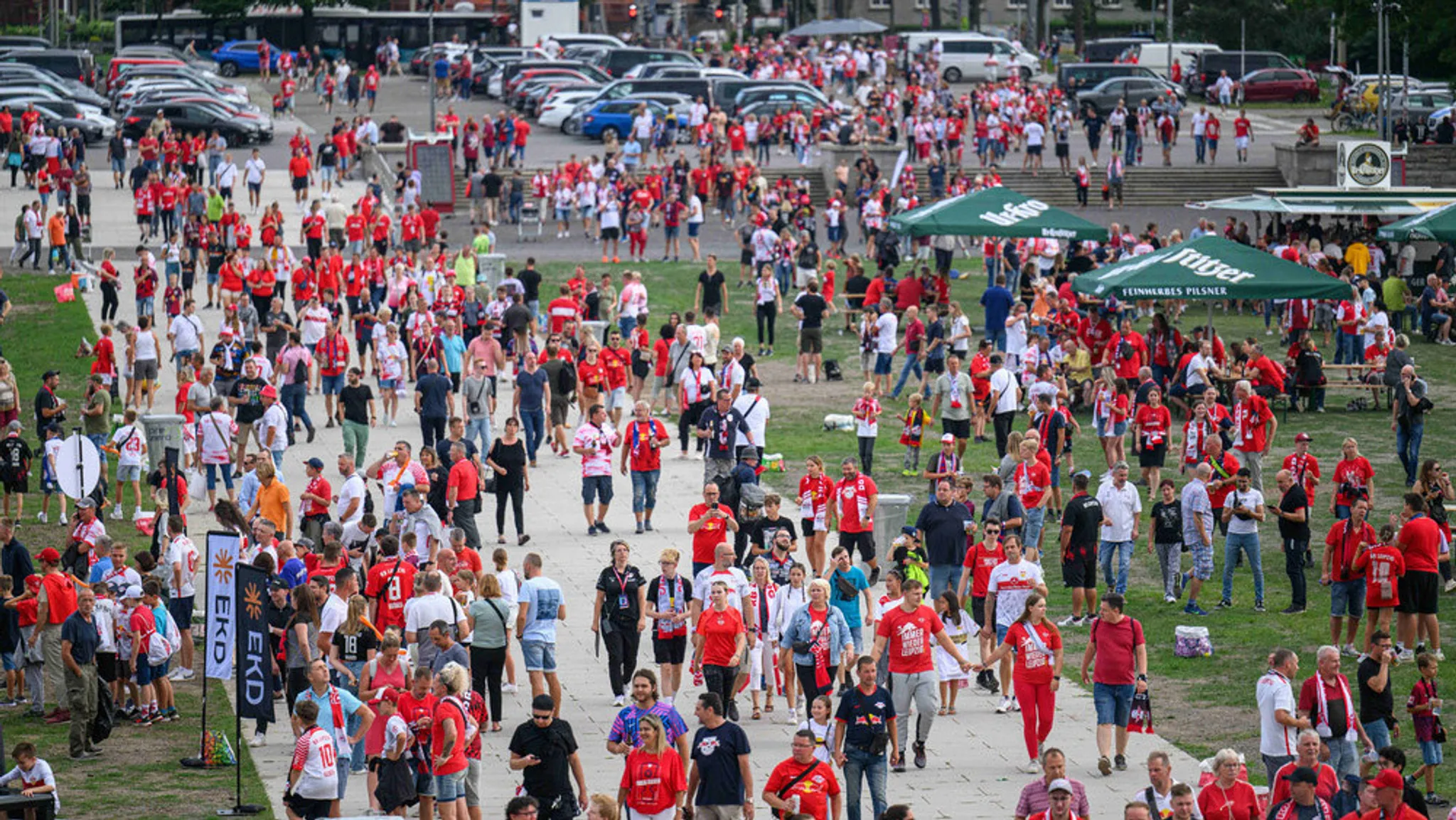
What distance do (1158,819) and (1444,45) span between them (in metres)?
56.2

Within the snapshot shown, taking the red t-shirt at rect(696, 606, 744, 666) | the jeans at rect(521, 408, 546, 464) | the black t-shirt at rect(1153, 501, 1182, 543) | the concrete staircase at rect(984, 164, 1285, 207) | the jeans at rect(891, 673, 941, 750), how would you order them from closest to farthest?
the jeans at rect(891, 673, 941, 750) < the red t-shirt at rect(696, 606, 744, 666) < the black t-shirt at rect(1153, 501, 1182, 543) < the jeans at rect(521, 408, 546, 464) < the concrete staircase at rect(984, 164, 1285, 207)

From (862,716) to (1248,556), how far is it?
6960mm

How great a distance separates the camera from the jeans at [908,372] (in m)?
29.4

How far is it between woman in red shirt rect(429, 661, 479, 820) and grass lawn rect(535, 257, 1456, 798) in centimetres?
564

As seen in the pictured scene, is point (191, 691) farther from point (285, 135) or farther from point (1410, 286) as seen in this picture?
point (285, 135)

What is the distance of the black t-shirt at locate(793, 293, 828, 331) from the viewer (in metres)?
29.9

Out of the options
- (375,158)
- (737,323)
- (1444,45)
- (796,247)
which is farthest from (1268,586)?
(1444,45)

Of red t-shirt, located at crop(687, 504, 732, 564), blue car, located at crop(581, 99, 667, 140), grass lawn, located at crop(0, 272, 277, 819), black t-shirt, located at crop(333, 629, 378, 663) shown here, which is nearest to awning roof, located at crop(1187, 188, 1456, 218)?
red t-shirt, located at crop(687, 504, 732, 564)

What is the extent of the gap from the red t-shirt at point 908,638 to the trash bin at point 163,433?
11.4 meters

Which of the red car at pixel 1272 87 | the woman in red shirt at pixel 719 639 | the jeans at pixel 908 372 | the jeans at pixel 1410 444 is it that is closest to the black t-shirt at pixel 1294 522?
the jeans at pixel 1410 444

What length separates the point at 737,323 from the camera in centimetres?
3597

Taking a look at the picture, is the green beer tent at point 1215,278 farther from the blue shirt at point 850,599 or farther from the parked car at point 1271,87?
the parked car at point 1271,87

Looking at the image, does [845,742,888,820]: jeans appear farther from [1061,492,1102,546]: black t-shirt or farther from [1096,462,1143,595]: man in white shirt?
[1096,462,1143,595]: man in white shirt

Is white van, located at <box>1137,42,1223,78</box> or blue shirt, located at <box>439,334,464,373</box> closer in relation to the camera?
blue shirt, located at <box>439,334,464,373</box>
